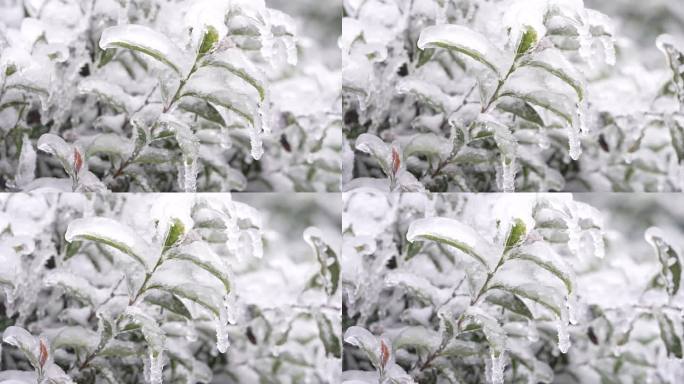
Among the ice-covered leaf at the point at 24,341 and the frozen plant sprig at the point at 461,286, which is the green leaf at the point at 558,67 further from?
the ice-covered leaf at the point at 24,341

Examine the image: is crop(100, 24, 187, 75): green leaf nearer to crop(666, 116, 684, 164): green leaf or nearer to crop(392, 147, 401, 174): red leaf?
crop(392, 147, 401, 174): red leaf

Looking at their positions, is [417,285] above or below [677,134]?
below

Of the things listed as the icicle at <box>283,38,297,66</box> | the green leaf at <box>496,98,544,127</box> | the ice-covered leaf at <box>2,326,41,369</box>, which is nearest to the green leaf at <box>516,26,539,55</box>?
the green leaf at <box>496,98,544,127</box>

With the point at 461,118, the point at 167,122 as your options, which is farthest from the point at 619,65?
the point at 167,122

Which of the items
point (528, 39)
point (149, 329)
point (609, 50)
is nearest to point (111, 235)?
point (149, 329)

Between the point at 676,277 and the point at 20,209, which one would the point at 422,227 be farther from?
the point at 20,209

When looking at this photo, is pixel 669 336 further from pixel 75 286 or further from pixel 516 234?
pixel 75 286

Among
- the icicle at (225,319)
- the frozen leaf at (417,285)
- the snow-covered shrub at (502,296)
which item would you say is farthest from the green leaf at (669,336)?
the icicle at (225,319)
